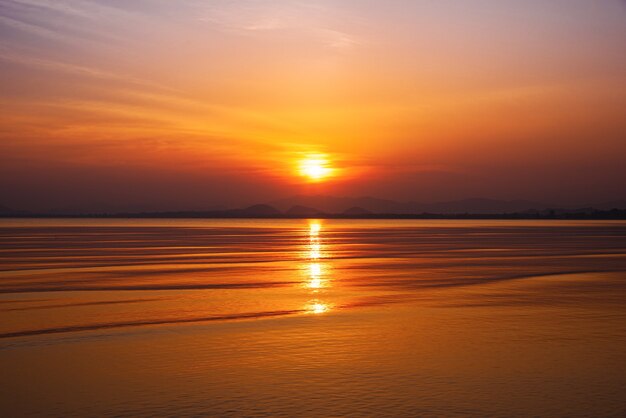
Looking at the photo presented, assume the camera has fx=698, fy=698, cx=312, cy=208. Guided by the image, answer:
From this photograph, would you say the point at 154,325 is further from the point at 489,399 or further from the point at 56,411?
the point at 489,399

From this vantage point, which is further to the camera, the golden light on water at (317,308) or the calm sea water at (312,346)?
the golden light on water at (317,308)

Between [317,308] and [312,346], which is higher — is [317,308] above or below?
above

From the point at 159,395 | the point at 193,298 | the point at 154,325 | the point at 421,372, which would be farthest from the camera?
the point at 193,298

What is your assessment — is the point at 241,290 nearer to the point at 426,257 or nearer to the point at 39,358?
the point at 39,358

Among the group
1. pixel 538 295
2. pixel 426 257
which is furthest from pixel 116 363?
pixel 426 257

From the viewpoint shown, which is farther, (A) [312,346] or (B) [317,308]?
(B) [317,308]

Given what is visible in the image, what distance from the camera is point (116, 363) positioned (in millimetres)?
12891

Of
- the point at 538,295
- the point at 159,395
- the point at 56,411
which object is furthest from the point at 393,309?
the point at 56,411

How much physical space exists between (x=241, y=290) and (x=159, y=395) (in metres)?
12.9

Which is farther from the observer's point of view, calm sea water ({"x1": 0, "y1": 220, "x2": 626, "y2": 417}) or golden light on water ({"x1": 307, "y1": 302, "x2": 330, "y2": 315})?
golden light on water ({"x1": 307, "y1": 302, "x2": 330, "y2": 315})

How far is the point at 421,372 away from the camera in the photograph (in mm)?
12281

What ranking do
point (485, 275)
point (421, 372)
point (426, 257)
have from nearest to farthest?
point (421, 372) < point (485, 275) < point (426, 257)

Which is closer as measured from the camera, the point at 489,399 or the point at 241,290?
the point at 489,399

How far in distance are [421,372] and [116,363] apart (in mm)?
5571
